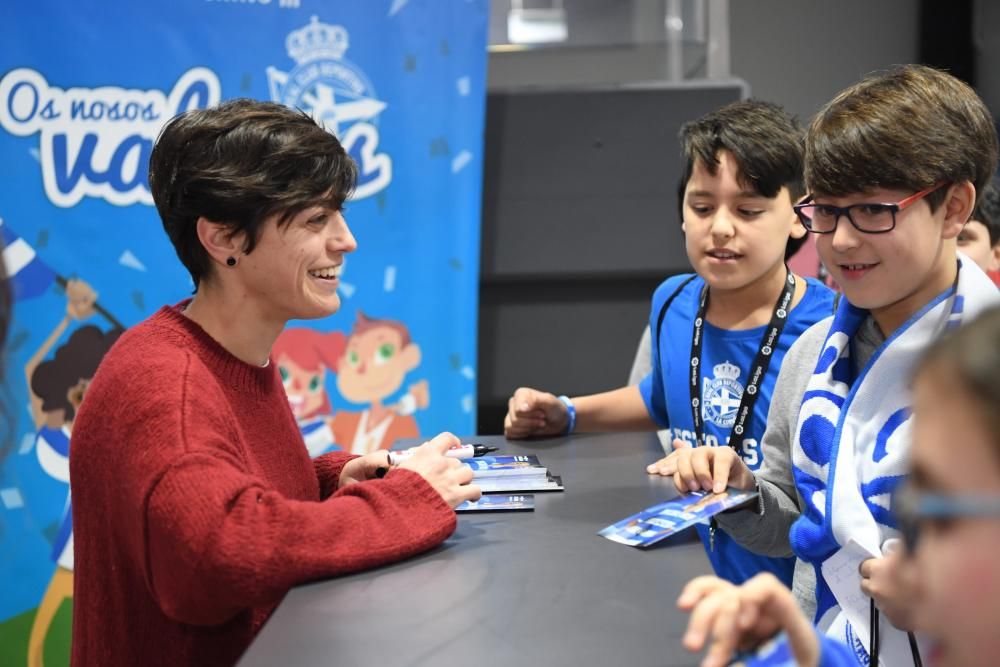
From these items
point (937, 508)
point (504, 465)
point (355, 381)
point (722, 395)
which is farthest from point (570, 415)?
point (937, 508)

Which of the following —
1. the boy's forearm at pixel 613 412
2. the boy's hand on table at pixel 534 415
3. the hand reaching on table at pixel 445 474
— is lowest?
the boy's forearm at pixel 613 412

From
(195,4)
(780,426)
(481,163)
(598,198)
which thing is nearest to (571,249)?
(598,198)

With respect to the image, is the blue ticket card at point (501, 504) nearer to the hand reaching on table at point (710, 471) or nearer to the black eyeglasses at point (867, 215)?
the hand reaching on table at point (710, 471)

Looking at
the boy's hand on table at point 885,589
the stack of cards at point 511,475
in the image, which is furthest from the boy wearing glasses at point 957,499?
the stack of cards at point 511,475

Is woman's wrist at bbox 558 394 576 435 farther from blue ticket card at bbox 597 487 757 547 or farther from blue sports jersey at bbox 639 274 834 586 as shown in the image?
blue ticket card at bbox 597 487 757 547

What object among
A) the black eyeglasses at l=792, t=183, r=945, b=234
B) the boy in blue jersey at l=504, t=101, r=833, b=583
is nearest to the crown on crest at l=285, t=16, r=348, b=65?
the boy in blue jersey at l=504, t=101, r=833, b=583

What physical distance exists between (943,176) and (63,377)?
115 inches

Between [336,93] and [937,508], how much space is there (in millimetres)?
3222

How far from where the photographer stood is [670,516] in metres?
1.64

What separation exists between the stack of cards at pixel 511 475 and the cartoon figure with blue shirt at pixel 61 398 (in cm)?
196

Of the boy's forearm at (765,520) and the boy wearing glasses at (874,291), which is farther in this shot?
the boy's forearm at (765,520)

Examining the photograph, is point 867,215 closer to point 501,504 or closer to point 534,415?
point 501,504

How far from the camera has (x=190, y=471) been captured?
1432 millimetres

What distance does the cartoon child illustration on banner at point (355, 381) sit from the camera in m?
3.77
